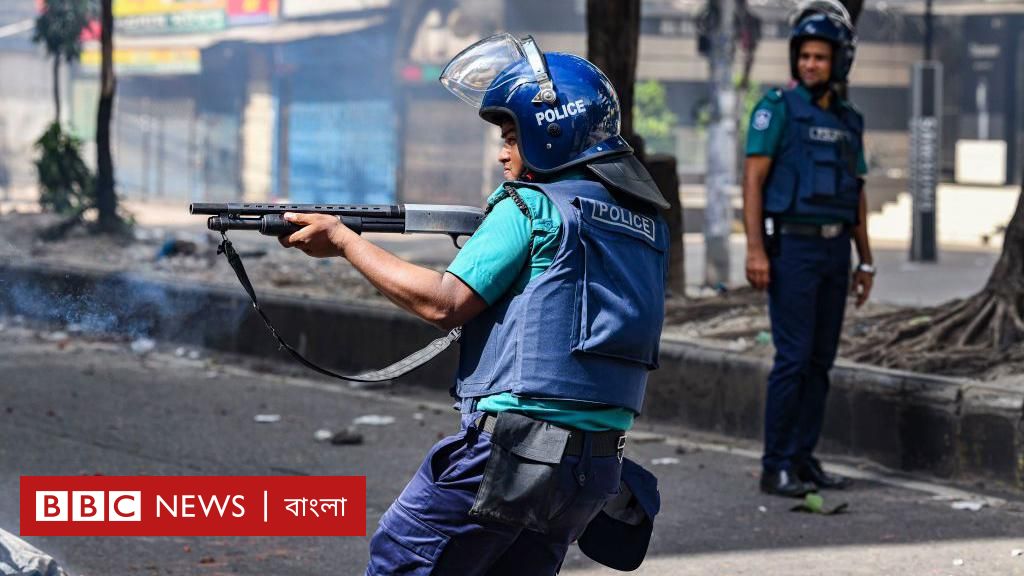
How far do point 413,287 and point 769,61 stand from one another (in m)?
32.4

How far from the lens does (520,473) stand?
2955 mm

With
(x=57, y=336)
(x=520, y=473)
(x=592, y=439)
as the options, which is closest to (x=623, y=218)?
(x=592, y=439)

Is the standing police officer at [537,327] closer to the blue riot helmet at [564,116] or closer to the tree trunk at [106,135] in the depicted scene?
the blue riot helmet at [564,116]

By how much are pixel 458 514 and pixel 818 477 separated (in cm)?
370

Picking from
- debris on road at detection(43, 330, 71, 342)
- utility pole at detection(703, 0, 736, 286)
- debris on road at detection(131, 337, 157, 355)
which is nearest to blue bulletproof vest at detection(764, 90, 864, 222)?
debris on road at detection(131, 337, 157, 355)

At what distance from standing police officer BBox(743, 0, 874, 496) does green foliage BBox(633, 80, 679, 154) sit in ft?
76.1

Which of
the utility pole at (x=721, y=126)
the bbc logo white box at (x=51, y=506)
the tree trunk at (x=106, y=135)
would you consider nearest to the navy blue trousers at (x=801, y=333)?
the bbc logo white box at (x=51, y=506)

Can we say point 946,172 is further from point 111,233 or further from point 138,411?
point 138,411

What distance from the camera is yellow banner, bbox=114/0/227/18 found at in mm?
32812

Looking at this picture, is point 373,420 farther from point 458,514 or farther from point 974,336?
point 458,514

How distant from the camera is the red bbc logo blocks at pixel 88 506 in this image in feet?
18.5

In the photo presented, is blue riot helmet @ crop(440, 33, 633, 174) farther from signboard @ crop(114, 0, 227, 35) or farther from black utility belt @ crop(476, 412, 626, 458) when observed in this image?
signboard @ crop(114, 0, 227, 35)

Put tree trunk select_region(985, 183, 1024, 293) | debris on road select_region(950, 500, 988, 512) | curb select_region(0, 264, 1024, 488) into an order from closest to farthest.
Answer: debris on road select_region(950, 500, 988, 512), curb select_region(0, 264, 1024, 488), tree trunk select_region(985, 183, 1024, 293)

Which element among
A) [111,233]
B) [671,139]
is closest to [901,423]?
[111,233]
